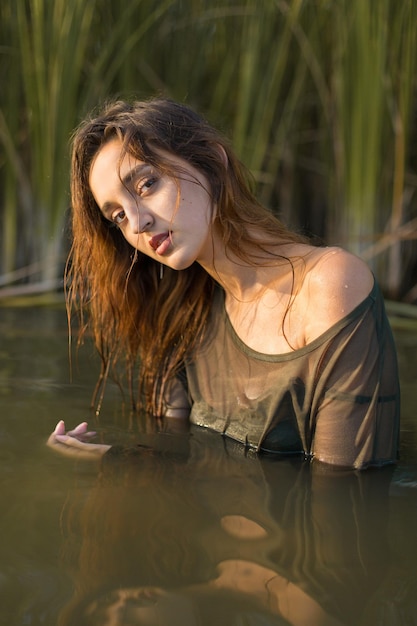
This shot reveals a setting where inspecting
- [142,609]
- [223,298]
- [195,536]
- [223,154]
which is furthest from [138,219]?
[142,609]

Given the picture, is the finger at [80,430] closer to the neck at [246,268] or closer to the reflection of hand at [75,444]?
the reflection of hand at [75,444]

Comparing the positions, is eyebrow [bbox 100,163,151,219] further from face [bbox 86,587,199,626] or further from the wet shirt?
face [bbox 86,587,199,626]

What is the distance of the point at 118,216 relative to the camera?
2047 millimetres

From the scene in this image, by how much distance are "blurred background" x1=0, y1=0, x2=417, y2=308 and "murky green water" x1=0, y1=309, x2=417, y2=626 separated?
54.3 inches

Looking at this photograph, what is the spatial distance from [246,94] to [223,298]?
1413 millimetres

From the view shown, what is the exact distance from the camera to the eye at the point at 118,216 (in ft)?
6.68

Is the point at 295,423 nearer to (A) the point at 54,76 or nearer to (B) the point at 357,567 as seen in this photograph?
(B) the point at 357,567

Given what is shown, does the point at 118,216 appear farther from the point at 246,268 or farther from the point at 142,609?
the point at 142,609

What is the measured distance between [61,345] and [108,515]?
1.51 meters

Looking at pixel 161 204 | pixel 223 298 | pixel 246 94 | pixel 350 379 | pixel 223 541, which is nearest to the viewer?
pixel 223 541

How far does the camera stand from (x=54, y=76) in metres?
3.39

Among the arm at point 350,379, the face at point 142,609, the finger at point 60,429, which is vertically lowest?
the finger at point 60,429

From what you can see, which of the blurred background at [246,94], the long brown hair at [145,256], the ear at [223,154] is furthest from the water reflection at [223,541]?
the blurred background at [246,94]

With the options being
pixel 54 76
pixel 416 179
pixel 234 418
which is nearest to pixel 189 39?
pixel 54 76
